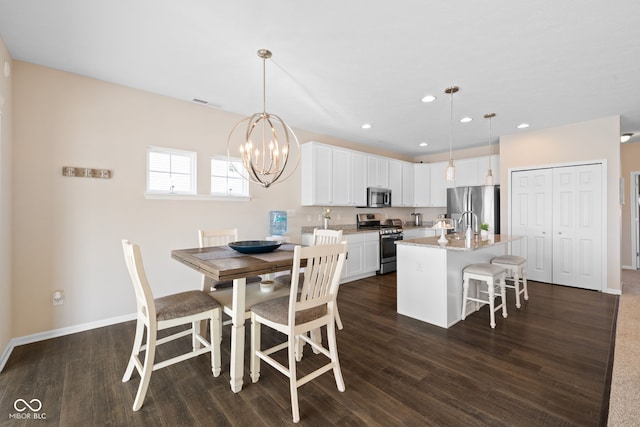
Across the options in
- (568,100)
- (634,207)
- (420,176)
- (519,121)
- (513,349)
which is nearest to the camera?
(513,349)

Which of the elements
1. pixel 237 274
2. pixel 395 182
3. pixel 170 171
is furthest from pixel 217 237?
pixel 395 182

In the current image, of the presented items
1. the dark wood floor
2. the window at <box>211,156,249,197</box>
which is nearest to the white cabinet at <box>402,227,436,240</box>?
the dark wood floor

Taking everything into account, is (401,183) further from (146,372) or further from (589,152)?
(146,372)

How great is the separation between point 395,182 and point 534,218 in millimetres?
2559

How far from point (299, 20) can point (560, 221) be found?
16.4 feet

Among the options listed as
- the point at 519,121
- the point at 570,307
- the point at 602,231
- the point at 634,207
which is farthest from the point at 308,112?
the point at 634,207

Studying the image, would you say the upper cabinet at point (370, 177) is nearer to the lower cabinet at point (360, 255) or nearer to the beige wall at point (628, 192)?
the lower cabinet at point (360, 255)

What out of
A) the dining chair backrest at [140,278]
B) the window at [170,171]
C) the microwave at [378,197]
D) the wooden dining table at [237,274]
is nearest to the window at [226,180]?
the window at [170,171]

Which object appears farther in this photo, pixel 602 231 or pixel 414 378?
pixel 602 231

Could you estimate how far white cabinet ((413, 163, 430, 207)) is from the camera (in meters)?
6.67

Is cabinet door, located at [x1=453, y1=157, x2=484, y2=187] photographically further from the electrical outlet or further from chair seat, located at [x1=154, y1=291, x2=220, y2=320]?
the electrical outlet

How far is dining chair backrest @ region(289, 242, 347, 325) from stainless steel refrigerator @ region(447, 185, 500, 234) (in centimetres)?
413

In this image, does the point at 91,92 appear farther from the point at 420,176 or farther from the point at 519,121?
the point at 420,176

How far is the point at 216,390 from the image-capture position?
199 centimetres
